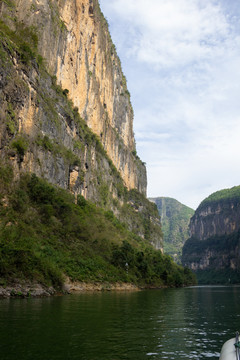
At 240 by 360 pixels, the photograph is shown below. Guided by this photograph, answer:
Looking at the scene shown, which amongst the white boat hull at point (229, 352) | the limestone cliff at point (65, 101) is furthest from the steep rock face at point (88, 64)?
the white boat hull at point (229, 352)

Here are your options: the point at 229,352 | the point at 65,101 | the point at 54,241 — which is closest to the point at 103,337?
the point at 229,352

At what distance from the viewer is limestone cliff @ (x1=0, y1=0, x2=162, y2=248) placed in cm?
3959

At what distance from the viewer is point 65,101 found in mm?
58906

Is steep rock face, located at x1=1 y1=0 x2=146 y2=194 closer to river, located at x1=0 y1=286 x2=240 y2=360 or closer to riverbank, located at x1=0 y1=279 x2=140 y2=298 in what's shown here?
riverbank, located at x1=0 y1=279 x2=140 y2=298

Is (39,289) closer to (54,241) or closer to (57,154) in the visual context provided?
(54,241)

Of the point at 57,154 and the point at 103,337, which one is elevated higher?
the point at 57,154

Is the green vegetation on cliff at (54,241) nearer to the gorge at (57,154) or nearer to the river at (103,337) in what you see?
the gorge at (57,154)

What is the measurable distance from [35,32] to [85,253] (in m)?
34.2

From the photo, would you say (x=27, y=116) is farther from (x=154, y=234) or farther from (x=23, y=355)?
(x=154, y=234)

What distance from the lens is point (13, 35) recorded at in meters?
44.1

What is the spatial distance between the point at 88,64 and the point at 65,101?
A: 2121 centimetres

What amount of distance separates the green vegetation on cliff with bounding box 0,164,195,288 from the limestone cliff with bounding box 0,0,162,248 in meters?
3.43

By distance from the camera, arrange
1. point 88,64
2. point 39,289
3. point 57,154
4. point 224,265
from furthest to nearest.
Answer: point 224,265, point 88,64, point 57,154, point 39,289

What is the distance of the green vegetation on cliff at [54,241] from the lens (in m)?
27.4
